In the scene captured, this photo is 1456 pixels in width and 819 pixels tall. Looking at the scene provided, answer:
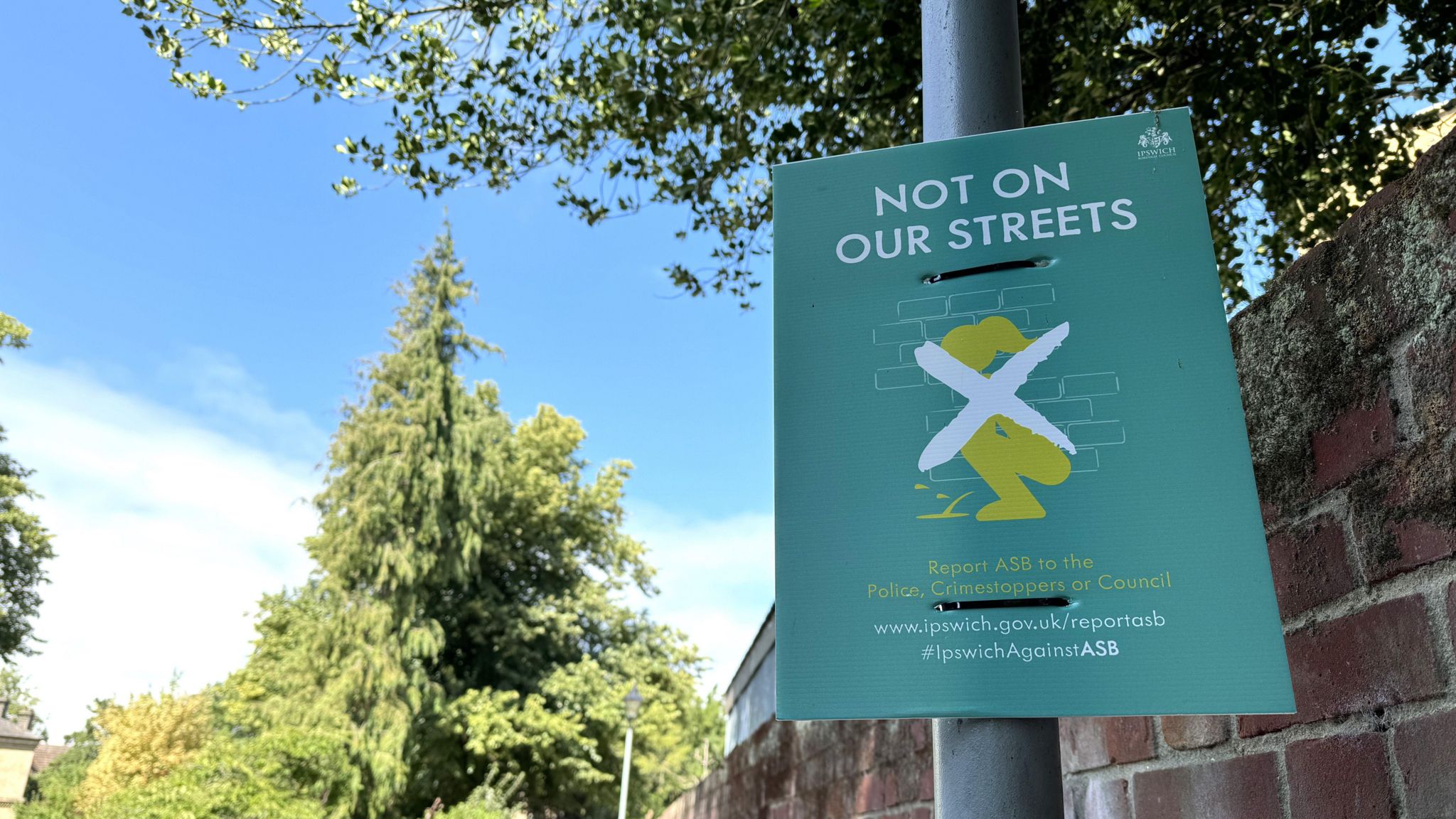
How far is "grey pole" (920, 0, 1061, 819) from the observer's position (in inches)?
36.7

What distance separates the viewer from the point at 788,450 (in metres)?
1.12

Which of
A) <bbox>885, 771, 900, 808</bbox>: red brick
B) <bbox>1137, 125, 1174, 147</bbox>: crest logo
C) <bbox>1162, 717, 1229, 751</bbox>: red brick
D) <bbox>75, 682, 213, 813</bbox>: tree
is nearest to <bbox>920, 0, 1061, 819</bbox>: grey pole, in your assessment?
<bbox>1137, 125, 1174, 147</bbox>: crest logo

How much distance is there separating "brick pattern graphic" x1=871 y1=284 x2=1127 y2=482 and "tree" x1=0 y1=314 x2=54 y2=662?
29567 millimetres

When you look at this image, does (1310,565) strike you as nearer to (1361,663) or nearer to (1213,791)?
(1361,663)

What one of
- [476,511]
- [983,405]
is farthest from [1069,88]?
[476,511]

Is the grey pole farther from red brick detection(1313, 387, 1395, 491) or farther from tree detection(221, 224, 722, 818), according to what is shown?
tree detection(221, 224, 722, 818)

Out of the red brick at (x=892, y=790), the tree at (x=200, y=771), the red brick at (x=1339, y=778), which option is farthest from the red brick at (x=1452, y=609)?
the tree at (x=200, y=771)

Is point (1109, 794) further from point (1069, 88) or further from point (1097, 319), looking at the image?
point (1069, 88)

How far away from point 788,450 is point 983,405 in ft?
0.73

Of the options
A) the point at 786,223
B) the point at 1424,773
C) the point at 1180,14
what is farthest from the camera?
the point at 1180,14

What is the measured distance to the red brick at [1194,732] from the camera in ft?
4.49

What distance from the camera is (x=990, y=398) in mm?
1084

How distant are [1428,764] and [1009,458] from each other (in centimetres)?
51

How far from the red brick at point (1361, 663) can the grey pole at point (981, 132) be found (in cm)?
39
